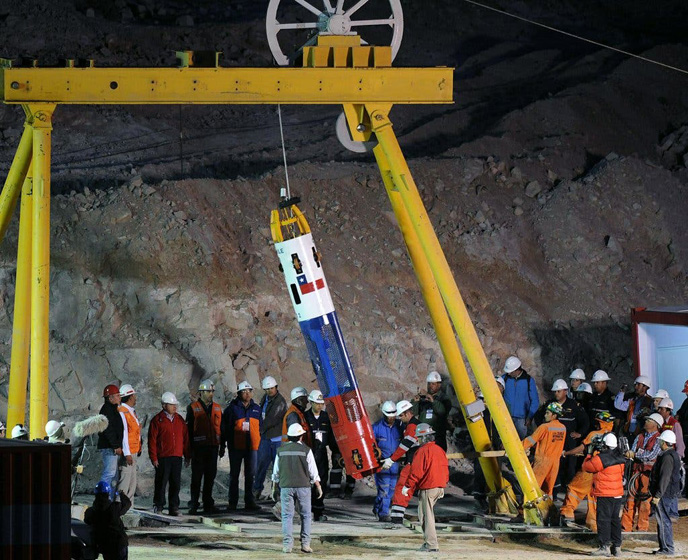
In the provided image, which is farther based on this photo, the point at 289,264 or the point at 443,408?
the point at 443,408

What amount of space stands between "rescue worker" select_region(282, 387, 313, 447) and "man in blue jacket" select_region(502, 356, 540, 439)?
3.54m

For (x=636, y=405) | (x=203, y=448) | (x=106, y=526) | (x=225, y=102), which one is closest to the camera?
→ (x=106, y=526)

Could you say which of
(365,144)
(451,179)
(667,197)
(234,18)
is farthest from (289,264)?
(234,18)

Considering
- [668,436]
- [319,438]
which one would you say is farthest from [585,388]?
[319,438]

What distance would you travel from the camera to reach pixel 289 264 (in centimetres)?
1716

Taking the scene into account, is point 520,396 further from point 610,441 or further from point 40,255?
point 40,255

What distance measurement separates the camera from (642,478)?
17.8 meters

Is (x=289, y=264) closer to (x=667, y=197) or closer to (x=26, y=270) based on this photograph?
(x=26, y=270)

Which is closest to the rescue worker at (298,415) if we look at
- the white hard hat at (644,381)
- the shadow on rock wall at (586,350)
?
the white hard hat at (644,381)

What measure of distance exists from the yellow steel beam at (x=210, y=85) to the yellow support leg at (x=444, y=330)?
3.19ft

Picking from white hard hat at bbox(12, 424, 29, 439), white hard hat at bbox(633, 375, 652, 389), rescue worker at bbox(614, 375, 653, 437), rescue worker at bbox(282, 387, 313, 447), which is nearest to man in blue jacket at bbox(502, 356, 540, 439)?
rescue worker at bbox(614, 375, 653, 437)

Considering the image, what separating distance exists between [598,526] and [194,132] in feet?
61.8

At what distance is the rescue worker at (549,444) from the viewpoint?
18.3m

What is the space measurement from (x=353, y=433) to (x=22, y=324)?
4852 millimetres
